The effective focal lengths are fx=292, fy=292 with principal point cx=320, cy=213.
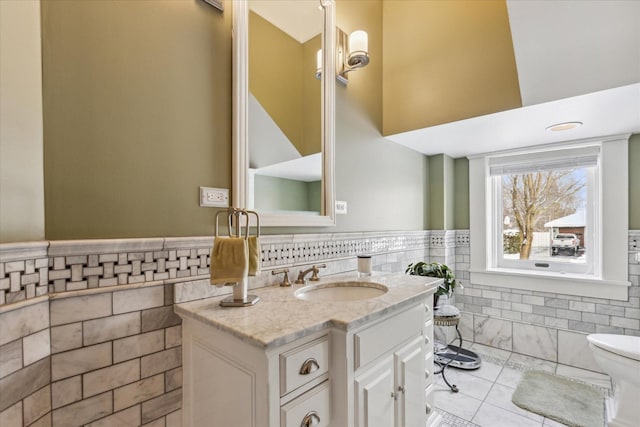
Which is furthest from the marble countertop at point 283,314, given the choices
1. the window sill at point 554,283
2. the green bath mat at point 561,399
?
the window sill at point 554,283

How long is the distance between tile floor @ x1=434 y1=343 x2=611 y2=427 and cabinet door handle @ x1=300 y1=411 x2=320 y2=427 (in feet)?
4.17

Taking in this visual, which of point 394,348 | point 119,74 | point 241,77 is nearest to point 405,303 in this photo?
point 394,348

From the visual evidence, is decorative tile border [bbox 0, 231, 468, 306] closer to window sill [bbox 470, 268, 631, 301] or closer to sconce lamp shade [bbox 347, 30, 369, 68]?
sconce lamp shade [bbox 347, 30, 369, 68]

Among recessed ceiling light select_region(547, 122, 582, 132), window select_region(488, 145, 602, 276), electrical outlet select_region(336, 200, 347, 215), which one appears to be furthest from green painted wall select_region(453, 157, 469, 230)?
electrical outlet select_region(336, 200, 347, 215)

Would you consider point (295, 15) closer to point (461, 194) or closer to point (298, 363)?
point (298, 363)

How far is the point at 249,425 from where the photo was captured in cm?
86

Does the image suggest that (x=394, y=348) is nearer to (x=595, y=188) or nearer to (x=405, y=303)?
(x=405, y=303)

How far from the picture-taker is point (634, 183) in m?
2.28

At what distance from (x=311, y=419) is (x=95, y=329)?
76 centimetres

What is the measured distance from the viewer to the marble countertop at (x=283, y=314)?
842mm

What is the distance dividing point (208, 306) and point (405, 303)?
785 millimetres

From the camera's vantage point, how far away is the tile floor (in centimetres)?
181

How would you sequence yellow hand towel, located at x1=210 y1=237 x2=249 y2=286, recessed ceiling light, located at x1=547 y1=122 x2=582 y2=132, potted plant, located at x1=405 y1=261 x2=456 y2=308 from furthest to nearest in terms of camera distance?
1. potted plant, located at x1=405 y1=261 x2=456 y2=308
2. recessed ceiling light, located at x1=547 y1=122 x2=582 y2=132
3. yellow hand towel, located at x1=210 y1=237 x2=249 y2=286

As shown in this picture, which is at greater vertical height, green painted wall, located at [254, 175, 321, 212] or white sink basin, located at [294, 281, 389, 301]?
green painted wall, located at [254, 175, 321, 212]
